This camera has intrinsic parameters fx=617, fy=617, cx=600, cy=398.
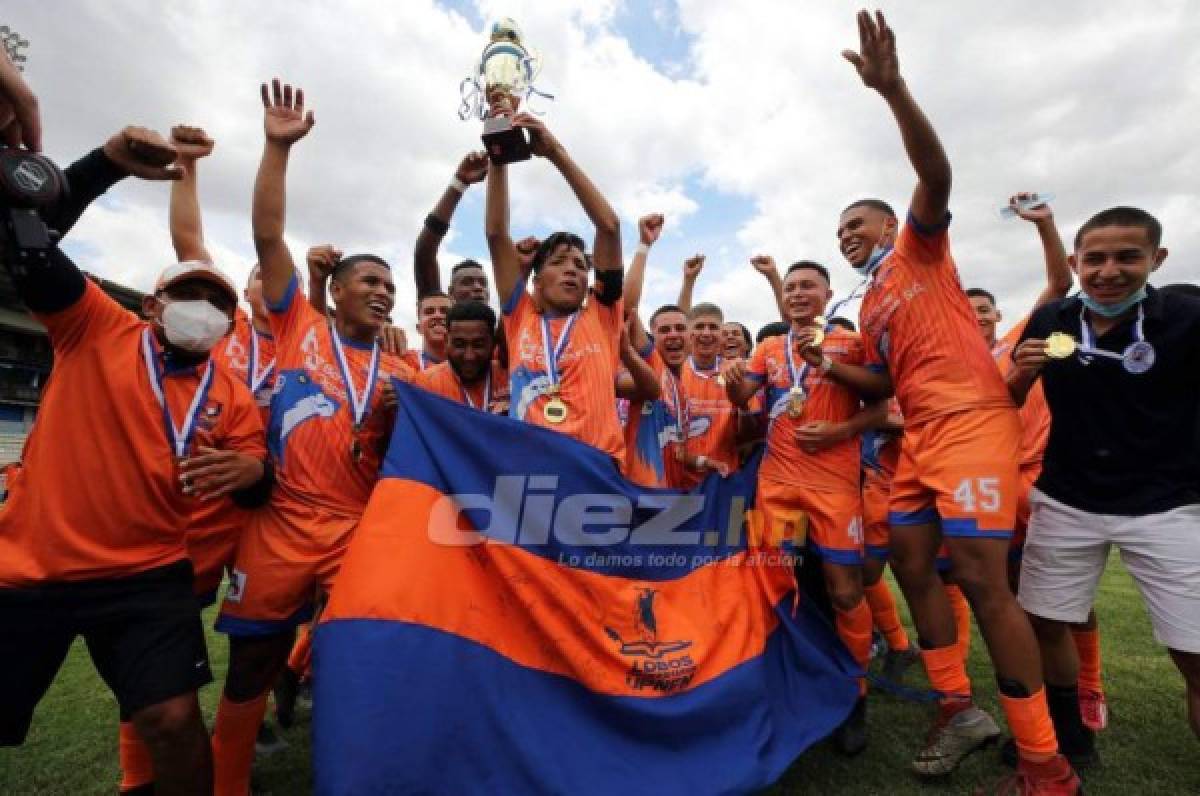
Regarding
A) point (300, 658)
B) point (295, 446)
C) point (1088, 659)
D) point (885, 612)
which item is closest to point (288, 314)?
point (295, 446)

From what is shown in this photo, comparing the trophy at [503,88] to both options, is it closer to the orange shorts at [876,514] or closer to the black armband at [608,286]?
the black armband at [608,286]

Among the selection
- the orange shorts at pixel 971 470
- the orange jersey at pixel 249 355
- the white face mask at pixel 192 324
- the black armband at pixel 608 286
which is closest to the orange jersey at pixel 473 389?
the black armband at pixel 608 286

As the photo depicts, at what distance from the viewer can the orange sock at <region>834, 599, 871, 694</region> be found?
13.2ft

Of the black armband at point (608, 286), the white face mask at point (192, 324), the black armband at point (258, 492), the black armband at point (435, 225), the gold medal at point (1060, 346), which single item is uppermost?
the black armband at point (435, 225)

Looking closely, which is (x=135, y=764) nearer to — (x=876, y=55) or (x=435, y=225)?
(x=435, y=225)

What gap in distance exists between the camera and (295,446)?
10.9ft

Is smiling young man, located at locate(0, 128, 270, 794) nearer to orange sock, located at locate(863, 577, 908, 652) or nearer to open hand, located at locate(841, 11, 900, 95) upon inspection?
open hand, located at locate(841, 11, 900, 95)

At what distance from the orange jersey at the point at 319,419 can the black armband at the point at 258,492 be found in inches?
2.8

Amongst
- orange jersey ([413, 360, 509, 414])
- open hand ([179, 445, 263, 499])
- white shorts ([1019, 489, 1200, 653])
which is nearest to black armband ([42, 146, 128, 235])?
open hand ([179, 445, 263, 499])

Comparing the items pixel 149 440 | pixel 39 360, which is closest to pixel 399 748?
pixel 149 440

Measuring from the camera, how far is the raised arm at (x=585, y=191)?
12.3 ft

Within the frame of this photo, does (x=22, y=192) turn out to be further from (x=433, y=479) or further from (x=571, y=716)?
(x=571, y=716)

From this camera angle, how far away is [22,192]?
2115mm

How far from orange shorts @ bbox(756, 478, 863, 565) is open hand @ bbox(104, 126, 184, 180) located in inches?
155
